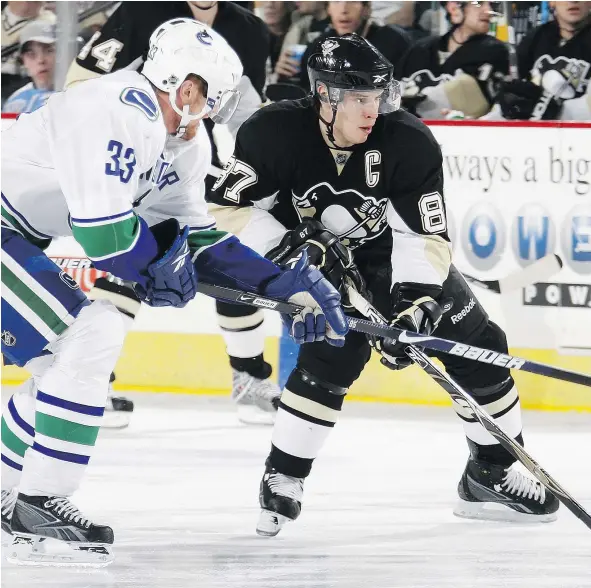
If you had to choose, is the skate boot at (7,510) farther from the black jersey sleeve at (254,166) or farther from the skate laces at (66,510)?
the black jersey sleeve at (254,166)

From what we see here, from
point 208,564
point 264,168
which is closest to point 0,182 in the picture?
point 264,168

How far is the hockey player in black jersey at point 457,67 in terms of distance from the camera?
455 centimetres

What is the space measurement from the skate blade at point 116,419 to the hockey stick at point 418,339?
1.41m

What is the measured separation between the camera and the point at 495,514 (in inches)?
122

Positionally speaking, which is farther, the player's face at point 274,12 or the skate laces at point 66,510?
the player's face at point 274,12

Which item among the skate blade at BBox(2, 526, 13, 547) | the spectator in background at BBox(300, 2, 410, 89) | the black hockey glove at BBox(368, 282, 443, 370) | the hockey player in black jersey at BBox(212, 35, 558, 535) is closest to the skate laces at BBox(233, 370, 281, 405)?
the spectator in background at BBox(300, 2, 410, 89)

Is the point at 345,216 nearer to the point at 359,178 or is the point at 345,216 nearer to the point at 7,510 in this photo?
the point at 359,178

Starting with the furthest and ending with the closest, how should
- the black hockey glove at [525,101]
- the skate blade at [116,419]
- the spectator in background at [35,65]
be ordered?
1. the spectator in background at [35,65]
2. the black hockey glove at [525,101]
3. the skate blade at [116,419]

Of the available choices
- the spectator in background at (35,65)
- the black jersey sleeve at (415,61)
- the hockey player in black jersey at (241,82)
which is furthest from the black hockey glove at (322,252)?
the spectator in background at (35,65)

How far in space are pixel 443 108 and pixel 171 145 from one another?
206 cm

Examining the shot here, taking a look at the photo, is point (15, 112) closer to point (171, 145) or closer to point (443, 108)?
point (443, 108)

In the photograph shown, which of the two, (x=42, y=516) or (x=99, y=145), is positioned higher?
(x=99, y=145)

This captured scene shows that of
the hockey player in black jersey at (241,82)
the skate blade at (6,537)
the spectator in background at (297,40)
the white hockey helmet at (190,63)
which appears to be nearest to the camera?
the white hockey helmet at (190,63)

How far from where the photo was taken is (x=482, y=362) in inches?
119
